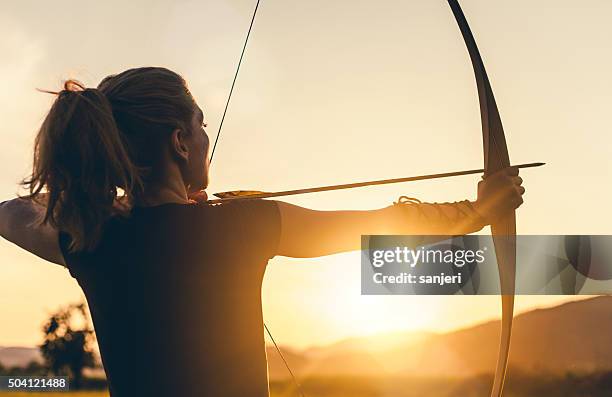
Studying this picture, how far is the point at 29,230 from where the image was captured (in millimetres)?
1529

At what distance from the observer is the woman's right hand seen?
1461 mm

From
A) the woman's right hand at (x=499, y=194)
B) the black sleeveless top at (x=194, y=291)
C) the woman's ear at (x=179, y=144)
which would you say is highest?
the woman's ear at (x=179, y=144)

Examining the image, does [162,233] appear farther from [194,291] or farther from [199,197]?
[199,197]

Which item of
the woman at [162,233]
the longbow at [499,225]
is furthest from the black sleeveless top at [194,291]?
the longbow at [499,225]

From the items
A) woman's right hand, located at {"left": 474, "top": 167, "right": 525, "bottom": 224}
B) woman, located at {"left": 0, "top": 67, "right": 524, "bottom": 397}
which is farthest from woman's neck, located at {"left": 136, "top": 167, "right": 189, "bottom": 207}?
woman's right hand, located at {"left": 474, "top": 167, "right": 525, "bottom": 224}

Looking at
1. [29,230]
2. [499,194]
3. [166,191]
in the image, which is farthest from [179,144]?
[499,194]

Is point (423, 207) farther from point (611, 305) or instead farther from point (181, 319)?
point (611, 305)

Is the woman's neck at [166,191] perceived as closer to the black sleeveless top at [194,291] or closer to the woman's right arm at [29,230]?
the black sleeveless top at [194,291]

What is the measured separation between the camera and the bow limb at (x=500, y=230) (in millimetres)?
1951

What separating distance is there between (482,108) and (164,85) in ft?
3.78

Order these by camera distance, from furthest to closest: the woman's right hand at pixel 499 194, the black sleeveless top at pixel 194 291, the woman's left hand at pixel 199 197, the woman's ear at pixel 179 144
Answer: the woman's left hand at pixel 199 197, the woman's right hand at pixel 499 194, the woman's ear at pixel 179 144, the black sleeveless top at pixel 194 291

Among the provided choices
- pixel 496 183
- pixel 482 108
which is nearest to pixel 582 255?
pixel 482 108

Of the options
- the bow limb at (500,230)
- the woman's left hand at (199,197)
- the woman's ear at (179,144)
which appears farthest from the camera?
the bow limb at (500,230)

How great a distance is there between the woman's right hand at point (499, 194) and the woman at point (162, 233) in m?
0.15
